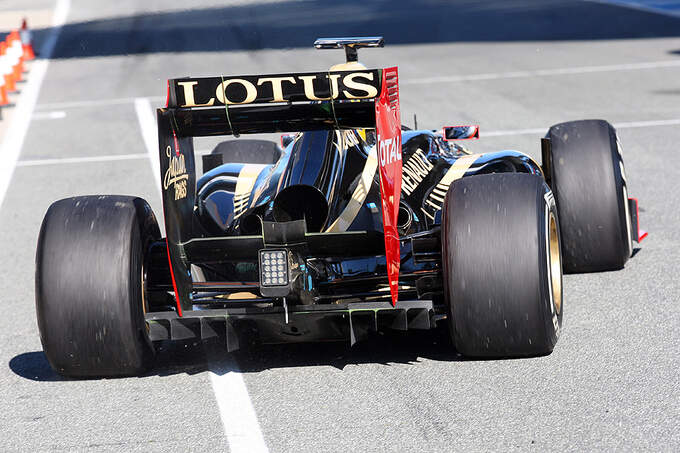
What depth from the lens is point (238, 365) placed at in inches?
253

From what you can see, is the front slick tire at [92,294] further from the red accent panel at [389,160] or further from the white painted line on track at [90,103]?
the white painted line on track at [90,103]

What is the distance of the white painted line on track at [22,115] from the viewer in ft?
45.0

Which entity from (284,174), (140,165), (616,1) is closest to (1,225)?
(140,165)

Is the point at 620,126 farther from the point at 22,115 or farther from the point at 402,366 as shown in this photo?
the point at 22,115

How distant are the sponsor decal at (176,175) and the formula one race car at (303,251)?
13 mm

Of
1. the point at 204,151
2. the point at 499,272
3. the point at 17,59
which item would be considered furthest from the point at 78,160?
the point at 499,272

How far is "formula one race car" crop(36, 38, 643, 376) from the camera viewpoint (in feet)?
18.7

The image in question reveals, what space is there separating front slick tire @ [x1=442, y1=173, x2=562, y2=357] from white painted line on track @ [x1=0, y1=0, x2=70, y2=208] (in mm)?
7257

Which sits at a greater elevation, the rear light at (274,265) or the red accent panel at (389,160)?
the red accent panel at (389,160)

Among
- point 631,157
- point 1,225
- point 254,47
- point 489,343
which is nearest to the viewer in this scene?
point 489,343

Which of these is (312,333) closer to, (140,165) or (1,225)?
(1,225)

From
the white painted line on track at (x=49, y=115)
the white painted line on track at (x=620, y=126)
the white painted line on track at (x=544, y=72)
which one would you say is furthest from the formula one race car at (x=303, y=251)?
the white painted line on track at (x=544, y=72)

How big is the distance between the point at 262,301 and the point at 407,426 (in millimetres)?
1152

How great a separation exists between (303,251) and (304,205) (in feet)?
1.90
